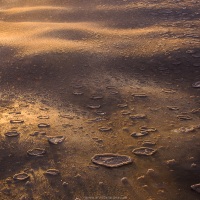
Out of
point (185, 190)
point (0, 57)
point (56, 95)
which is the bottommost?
Answer: point (185, 190)

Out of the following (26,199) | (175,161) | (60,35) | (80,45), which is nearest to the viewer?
(26,199)

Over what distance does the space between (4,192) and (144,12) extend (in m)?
3.91

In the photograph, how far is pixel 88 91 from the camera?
3.06 m

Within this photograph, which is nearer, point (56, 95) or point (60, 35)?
point (56, 95)

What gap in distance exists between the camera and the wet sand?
6.47ft

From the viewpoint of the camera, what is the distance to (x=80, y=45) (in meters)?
3.97

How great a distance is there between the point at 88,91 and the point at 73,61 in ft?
2.25

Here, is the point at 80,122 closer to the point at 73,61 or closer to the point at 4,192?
the point at 4,192

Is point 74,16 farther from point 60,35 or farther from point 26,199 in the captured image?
point 26,199

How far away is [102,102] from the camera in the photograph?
288 centimetres

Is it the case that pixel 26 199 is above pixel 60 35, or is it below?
below

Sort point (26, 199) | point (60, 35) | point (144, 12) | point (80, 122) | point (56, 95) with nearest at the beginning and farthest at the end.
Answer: point (26, 199), point (80, 122), point (56, 95), point (60, 35), point (144, 12)

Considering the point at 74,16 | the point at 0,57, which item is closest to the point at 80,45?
the point at 0,57

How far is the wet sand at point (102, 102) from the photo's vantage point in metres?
1.97
